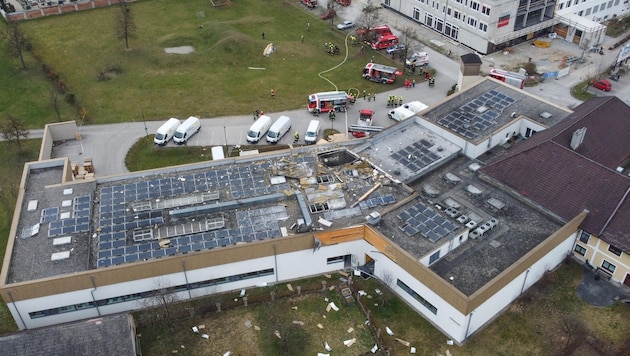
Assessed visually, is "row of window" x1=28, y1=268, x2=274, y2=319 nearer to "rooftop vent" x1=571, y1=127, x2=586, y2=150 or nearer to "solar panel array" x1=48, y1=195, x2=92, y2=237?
"solar panel array" x1=48, y1=195, x2=92, y2=237

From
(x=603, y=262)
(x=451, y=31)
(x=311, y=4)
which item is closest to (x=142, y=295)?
(x=603, y=262)

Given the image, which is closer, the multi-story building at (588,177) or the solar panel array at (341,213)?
the multi-story building at (588,177)

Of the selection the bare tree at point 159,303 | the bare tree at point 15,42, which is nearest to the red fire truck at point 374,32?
the bare tree at point 15,42

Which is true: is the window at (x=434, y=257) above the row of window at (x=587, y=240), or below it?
above

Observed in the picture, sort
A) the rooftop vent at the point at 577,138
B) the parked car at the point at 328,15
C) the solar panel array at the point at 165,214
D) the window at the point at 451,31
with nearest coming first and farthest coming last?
the solar panel array at the point at 165,214
the rooftop vent at the point at 577,138
the window at the point at 451,31
the parked car at the point at 328,15

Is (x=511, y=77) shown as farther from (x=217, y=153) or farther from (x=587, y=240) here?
(x=217, y=153)

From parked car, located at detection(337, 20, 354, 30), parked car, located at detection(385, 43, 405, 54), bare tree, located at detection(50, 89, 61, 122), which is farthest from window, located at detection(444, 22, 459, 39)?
bare tree, located at detection(50, 89, 61, 122)

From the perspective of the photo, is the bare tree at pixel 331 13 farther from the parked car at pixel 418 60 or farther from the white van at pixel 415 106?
the white van at pixel 415 106
